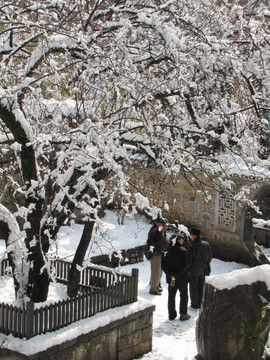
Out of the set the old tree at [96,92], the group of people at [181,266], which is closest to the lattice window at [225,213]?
the group of people at [181,266]

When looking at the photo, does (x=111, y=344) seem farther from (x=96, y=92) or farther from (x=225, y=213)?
(x=225, y=213)

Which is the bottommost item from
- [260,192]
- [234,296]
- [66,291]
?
[66,291]

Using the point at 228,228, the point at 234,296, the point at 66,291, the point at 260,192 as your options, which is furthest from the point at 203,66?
the point at 228,228

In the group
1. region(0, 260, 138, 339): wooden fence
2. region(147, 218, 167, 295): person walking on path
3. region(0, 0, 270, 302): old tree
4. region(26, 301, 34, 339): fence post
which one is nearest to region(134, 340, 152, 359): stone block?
region(0, 260, 138, 339): wooden fence

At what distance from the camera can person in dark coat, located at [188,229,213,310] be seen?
875 cm

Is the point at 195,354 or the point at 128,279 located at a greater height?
the point at 128,279

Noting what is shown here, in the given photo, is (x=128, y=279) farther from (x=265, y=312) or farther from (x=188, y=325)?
(x=265, y=312)

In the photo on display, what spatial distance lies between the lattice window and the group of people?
3248 millimetres

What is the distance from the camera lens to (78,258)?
25.0 ft

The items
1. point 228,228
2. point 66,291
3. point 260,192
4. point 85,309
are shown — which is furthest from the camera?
point 228,228

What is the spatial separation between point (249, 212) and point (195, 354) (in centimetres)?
586

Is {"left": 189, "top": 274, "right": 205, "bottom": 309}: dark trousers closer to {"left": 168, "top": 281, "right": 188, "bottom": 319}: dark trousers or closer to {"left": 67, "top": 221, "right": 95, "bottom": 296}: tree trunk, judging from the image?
{"left": 168, "top": 281, "right": 188, "bottom": 319}: dark trousers

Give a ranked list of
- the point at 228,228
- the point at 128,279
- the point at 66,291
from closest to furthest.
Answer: the point at 128,279 → the point at 66,291 → the point at 228,228

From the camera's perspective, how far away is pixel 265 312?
20.6ft
